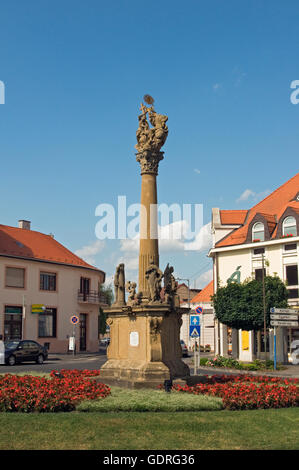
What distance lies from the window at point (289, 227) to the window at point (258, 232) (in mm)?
1959

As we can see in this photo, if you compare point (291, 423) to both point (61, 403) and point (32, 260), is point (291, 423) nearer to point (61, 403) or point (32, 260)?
point (61, 403)

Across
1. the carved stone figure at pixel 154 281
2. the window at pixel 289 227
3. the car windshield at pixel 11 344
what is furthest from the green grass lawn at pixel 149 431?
the window at pixel 289 227

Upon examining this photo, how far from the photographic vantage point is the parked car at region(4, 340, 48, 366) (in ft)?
101

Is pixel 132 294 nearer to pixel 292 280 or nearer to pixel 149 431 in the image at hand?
pixel 149 431

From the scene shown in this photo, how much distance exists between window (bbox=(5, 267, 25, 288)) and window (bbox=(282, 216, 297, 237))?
20.4 meters

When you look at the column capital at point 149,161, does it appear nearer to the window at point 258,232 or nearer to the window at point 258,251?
the window at point 258,251

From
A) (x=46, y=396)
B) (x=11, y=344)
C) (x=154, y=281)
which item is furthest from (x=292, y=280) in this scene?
(x=46, y=396)

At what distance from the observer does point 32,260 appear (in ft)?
148

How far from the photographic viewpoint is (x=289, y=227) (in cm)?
4166

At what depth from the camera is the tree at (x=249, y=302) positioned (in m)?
37.7

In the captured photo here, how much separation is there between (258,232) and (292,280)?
200 inches

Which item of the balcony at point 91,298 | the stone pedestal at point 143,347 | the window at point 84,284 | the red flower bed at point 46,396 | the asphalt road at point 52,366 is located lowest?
the asphalt road at point 52,366
